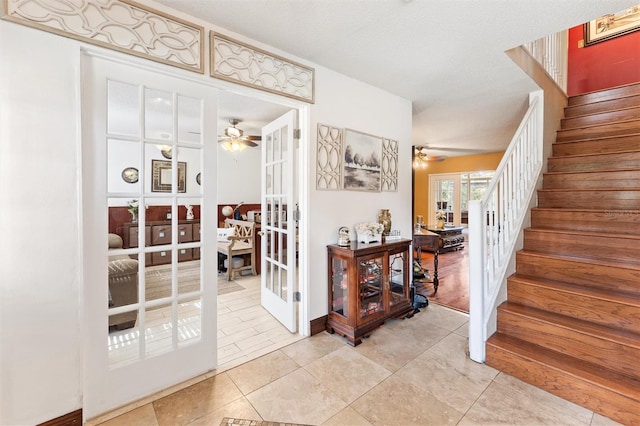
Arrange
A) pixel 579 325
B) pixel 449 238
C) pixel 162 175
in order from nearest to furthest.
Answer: pixel 162 175, pixel 579 325, pixel 449 238

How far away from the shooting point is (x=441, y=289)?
3.76 meters

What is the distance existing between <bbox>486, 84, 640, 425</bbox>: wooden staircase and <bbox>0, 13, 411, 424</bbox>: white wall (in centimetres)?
274

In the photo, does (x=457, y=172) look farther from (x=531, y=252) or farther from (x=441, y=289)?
(x=531, y=252)

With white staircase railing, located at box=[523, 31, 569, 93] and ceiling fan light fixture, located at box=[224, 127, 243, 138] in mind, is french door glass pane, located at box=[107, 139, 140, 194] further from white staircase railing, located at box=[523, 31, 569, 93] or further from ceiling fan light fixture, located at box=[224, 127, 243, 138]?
white staircase railing, located at box=[523, 31, 569, 93]

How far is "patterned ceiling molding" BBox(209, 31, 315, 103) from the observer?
192 cm

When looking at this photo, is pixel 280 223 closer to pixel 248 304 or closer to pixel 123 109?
pixel 248 304

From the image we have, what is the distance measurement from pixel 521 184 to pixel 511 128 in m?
2.47

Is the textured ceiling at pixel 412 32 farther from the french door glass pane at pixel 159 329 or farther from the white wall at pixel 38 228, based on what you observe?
the french door glass pane at pixel 159 329

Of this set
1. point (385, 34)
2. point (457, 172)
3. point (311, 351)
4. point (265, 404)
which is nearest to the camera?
point (265, 404)

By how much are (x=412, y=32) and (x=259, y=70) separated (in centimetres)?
116

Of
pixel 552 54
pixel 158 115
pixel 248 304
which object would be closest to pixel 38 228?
pixel 158 115

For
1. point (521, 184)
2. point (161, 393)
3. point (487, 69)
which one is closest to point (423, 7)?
point (487, 69)

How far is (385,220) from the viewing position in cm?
291

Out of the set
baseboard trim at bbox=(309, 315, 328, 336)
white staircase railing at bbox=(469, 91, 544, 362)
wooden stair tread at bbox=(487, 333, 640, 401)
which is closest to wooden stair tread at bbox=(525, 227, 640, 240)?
white staircase railing at bbox=(469, 91, 544, 362)
